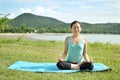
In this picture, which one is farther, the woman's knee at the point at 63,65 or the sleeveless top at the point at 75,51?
the sleeveless top at the point at 75,51

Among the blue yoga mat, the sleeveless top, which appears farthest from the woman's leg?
the sleeveless top

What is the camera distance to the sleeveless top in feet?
22.2

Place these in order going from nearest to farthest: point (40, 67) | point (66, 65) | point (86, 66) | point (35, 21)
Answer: point (86, 66) → point (66, 65) → point (40, 67) → point (35, 21)

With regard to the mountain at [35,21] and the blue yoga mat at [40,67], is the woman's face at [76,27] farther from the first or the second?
the mountain at [35,21]

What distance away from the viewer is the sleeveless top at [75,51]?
677 cm

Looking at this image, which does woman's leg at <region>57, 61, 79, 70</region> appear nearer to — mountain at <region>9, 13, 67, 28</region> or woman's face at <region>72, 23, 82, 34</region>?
woman's face at <region>72, 23, 82, 34</region>

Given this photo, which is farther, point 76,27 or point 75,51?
point 75,51

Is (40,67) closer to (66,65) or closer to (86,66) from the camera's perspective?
(66,65)

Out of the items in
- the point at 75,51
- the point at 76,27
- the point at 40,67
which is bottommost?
the point at 40,67

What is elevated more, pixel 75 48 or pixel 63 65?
pixel 75 48

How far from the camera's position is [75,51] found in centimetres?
677

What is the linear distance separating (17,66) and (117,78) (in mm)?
2244

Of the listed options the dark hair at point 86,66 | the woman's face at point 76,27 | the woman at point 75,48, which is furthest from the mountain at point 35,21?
the dark hair at point 86,66

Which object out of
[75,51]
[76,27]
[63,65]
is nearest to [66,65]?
[63,65]
